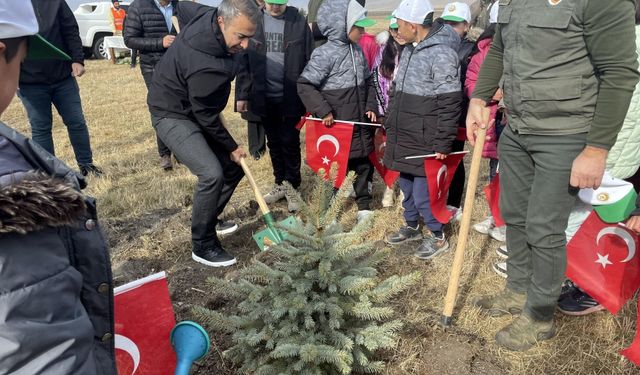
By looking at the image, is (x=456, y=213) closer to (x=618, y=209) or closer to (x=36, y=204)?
(x=618, y=209)

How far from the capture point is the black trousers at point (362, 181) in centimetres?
413

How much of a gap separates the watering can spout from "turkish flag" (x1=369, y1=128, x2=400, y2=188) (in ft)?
8.51

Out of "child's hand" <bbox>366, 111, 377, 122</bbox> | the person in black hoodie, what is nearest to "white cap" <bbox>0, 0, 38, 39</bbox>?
the person in black hoodie

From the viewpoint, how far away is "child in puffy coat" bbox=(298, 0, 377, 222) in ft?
12.3

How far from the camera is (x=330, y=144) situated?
4027 millimetres

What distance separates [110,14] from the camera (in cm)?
1641

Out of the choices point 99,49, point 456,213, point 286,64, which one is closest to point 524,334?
point 456,213

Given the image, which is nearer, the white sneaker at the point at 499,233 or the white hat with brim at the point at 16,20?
the white hat with brim at the point at 16,20

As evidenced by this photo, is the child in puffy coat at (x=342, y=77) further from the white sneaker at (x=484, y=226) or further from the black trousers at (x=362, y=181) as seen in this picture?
the white sneaker at (x=484, y=226)

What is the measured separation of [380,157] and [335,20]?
1.24 meters

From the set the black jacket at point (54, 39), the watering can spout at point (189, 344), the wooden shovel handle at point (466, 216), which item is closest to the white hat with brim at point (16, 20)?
the watering can spout at point (189, 344)

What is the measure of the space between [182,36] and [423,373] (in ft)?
8.19

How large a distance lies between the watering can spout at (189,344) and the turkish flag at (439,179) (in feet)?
6.79

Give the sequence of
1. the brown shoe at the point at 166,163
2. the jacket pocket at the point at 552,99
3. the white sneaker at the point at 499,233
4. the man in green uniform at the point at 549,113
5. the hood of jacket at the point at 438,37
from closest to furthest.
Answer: the man in green uniform at the point at 549,113 < the jacket pocket at the point at 552,99 < the hood of jacket at the point at 438,37 < the white sneaker at the point at 499,233 < the brown shoe at the point at 166,163
